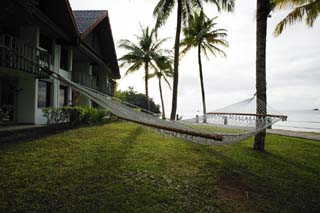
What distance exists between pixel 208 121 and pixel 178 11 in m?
3.57

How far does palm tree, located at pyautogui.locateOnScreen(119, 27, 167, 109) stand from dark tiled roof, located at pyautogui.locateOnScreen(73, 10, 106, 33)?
162 inches

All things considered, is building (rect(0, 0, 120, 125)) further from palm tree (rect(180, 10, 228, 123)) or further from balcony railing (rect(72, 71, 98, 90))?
palm tree (rect(180, 10, 228, 123))

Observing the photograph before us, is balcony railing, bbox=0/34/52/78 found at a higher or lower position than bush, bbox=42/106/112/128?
higher

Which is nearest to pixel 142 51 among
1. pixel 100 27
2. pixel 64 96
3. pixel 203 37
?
pixel 100 27

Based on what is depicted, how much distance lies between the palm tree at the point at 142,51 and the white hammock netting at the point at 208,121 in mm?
7940

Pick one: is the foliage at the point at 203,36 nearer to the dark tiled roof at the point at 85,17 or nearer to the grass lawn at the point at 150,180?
the dark tiled roof at the point at 85,17

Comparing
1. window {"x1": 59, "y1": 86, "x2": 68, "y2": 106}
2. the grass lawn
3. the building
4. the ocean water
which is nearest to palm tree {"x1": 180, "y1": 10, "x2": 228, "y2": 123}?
the ocean water

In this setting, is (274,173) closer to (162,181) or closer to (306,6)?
(162,181)

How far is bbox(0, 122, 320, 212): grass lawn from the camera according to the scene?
59.9 inches

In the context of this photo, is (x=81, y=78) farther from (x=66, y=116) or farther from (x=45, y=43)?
(x=66, y=116)

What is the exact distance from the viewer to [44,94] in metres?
5.93

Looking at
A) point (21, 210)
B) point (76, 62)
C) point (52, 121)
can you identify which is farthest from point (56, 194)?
point (76, 62)

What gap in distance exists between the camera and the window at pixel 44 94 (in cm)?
562

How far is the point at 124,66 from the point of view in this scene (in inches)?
508
